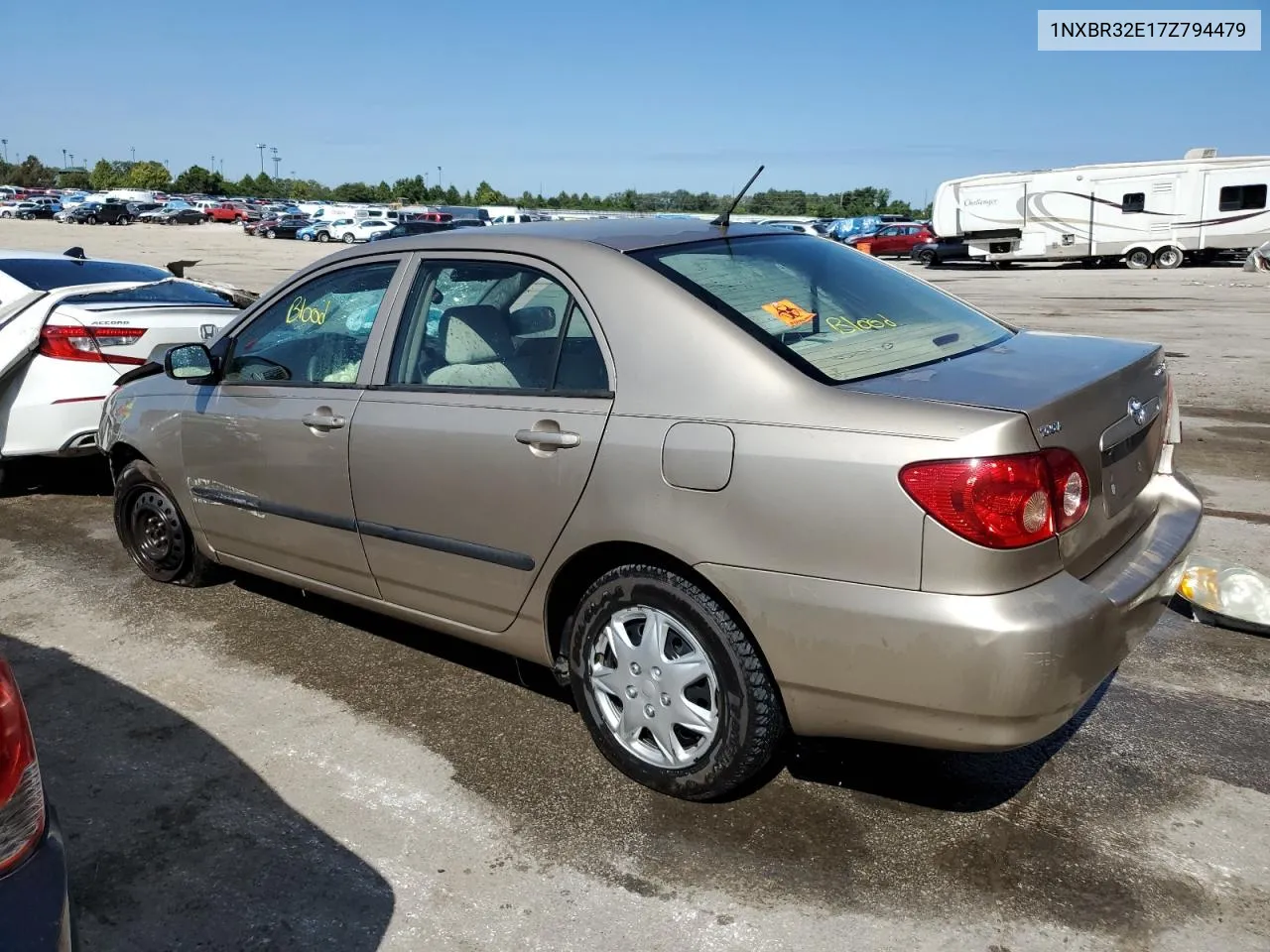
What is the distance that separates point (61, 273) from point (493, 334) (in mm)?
5252

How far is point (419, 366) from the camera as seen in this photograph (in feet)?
12.1

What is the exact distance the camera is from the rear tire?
31375mm

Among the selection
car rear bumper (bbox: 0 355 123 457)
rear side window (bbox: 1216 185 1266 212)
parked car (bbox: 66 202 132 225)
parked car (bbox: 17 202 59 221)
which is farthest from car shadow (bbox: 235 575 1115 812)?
parked car (bbox: 17 202 59 221)

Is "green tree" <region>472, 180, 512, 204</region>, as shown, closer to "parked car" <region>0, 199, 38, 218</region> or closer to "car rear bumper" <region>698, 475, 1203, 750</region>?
"parked car" <region>0, 199, 38, 218</region>

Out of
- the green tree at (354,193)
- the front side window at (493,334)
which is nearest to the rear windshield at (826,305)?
the front side window at (493,334)

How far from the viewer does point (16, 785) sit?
6.04 ft

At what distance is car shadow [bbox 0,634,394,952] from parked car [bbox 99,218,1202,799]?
0.82 metres

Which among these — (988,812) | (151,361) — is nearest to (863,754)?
(988,812)

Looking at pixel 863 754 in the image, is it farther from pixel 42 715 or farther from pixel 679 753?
pixel 42 715

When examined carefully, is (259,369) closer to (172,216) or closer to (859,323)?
(859,323)

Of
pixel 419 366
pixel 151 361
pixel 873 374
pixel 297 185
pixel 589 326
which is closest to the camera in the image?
pixel 873 374

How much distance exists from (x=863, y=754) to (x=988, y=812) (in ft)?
1.50

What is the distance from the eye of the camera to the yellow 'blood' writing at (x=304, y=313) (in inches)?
163

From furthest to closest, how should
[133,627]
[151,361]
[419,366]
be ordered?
1. [151,361]
2. [133,627]
3. [419,366]
